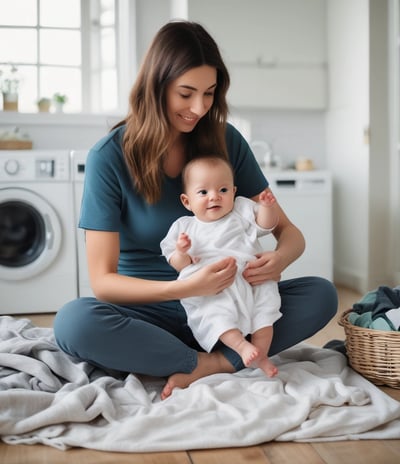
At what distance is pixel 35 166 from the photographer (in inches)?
139

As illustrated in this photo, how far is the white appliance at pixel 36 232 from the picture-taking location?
3.51 meters

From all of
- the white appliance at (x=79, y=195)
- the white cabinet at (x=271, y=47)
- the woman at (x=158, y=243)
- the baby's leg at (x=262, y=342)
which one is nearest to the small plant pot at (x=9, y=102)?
the white appliance at (x=79, y=195)

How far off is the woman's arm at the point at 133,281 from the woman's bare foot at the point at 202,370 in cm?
22

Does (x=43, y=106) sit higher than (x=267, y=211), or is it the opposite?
(x=43, y=106)

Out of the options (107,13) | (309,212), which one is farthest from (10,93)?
(309,212)

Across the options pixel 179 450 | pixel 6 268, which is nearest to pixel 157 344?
pixel 179 450

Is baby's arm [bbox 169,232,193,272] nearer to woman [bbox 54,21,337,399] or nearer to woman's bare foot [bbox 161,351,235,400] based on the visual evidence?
woman [bbox 54,21,337,399]

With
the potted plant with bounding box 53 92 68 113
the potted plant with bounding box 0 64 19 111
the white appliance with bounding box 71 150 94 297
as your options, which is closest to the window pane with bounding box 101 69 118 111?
the potted plant with bounding box 53 92 68 113

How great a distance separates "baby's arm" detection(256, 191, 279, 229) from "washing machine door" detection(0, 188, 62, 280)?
1.87 metres

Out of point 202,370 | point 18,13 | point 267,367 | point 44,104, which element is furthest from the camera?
point 18,13

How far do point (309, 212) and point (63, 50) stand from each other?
2000mm

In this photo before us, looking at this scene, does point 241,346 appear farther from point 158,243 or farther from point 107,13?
point 107,13

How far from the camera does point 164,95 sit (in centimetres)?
193

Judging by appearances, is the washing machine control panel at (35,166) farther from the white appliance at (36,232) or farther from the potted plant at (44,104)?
the potted plant at (44,104)
